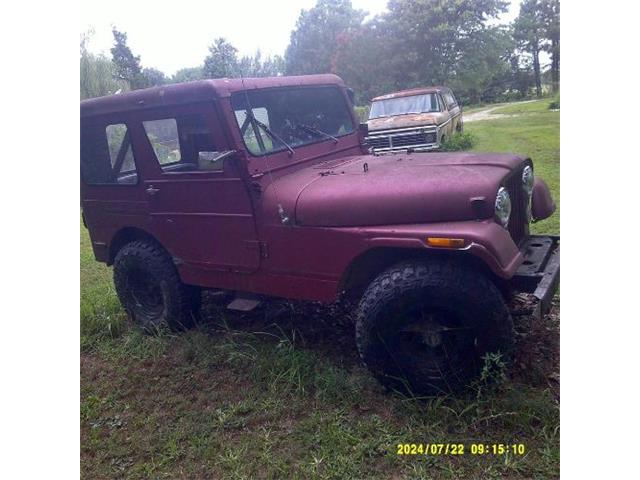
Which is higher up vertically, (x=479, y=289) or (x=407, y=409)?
(x=479, y=289)

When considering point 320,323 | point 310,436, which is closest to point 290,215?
point 320,323

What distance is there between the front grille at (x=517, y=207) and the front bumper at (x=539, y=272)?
0.27ft

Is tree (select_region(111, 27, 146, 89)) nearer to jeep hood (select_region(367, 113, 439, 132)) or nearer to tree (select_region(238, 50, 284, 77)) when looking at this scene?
tree (select_region(238, 50, 284, 77))

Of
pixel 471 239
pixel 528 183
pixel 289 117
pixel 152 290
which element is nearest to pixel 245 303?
pixel 152 290

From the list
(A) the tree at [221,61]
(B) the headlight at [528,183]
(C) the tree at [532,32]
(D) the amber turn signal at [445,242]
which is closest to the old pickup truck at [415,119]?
(B) the headlight at [528,183]

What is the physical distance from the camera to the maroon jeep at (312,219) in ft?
7.90

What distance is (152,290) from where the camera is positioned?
358 cm

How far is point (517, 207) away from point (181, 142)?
178 cm

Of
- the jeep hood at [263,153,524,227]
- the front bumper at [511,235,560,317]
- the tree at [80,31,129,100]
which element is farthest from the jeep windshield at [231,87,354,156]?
the front bumper at [511,235,560,317]

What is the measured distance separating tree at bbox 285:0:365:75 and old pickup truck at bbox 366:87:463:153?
51cm

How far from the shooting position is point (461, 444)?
7.38ft

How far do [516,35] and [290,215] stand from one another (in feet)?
4.19

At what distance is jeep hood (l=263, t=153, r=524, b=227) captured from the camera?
94.5 inches
